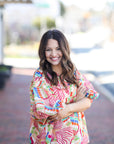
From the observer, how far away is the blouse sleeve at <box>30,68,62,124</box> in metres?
2.02

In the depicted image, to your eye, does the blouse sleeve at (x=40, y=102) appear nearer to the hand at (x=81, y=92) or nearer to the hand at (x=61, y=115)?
the hand at (x=61, y=115)

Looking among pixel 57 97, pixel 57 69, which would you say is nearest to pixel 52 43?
pixel 57 69

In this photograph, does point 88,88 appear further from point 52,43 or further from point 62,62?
point 52,43

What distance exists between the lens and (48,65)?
7.39 ft

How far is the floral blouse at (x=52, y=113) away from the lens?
80.6 inches

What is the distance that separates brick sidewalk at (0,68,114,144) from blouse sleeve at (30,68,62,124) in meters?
2.98

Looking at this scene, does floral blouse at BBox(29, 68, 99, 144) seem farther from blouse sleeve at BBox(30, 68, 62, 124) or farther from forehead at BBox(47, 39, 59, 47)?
forehead at BBox(47, 39, 59, 47)

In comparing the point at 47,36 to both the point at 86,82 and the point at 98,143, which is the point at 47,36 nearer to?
the point at 86,82

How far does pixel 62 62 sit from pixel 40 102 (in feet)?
1.20

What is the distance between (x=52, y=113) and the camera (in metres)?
2.01

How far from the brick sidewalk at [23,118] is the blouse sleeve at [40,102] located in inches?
117

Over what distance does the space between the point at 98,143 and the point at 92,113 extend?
7.35ft

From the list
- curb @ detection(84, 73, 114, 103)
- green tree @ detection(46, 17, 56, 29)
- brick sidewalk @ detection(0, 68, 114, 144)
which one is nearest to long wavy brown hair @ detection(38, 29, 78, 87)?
brick sidewalk @ detection(0, 68, 114, 144)

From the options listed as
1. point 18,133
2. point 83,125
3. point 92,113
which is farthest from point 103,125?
point 83,125
